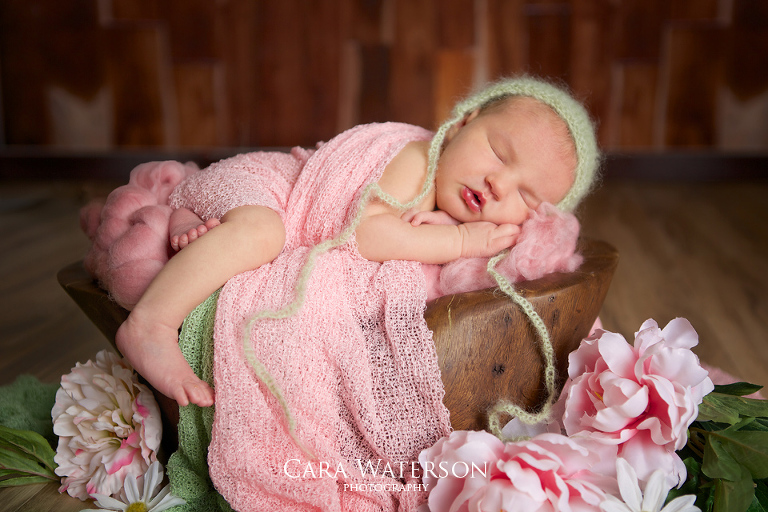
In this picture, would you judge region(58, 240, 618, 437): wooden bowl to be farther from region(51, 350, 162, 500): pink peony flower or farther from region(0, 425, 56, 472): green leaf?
region(0, 425, 56, 472): green leaf

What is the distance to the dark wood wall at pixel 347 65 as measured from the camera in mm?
2922

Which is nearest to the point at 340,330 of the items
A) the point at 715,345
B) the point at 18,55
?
the point at 715,345

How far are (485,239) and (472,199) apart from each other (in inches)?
3.1

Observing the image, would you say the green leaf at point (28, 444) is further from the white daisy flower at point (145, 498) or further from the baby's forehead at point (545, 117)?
the baby's forehead at point (545, 117)

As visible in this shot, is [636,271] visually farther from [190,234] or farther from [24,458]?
[24,458]

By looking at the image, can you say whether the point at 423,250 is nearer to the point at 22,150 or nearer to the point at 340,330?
the point at 340,330

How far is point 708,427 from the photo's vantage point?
0.87 m

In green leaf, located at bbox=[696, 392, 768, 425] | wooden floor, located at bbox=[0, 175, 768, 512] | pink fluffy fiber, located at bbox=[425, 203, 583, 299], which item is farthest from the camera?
wooden floor, located at bbox=[0, 175, 768, 512]

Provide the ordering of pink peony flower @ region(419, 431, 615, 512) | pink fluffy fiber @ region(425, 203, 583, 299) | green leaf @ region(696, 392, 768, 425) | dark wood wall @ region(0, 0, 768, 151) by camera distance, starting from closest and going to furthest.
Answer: pink peony flower @ region(419, 431, 615, 512), green leaf @ region(696, 392, 768, 425), pink fluffy fiber @ region(425, 203, 583, 299), dark wood wall @ region(0, 0, 768, 151)

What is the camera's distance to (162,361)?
0.82 metres

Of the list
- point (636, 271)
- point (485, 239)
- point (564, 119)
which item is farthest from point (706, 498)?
point (636, 271)

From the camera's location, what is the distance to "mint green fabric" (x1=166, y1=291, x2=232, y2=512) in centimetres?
86

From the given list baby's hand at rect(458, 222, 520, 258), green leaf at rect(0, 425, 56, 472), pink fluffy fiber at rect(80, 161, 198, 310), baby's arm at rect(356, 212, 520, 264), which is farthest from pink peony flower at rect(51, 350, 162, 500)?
baby's hand at rect(458, 222, 520, 258)

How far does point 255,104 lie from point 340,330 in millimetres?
2339
